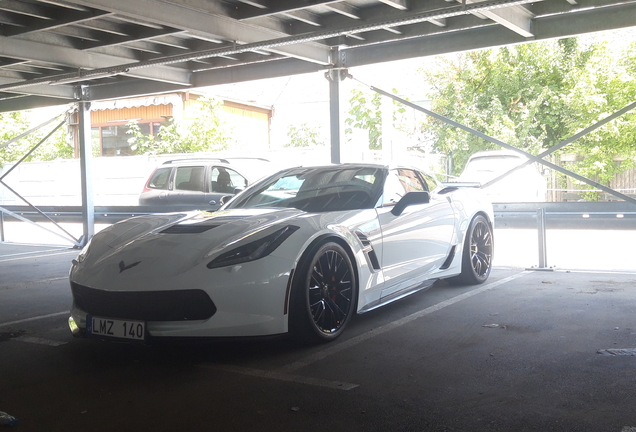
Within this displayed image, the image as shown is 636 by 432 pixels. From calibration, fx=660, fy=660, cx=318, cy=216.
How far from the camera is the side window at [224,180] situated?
14117 mm

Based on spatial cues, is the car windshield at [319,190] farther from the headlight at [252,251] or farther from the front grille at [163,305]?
the front grille at [163,305]

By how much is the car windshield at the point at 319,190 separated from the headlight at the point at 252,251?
3.25ft

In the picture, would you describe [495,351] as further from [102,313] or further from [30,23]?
[30,23]

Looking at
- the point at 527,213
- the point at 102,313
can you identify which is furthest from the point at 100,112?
the point at 102,313

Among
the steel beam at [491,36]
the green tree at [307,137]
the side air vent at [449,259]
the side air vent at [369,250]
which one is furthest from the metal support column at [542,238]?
the green tree at [307,137]

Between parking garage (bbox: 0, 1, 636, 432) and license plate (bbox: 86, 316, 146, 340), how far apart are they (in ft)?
0.54

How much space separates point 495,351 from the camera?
467 centimetres

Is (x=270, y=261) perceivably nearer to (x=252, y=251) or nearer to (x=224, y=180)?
(x=252, y=251)

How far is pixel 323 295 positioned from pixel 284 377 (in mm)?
823

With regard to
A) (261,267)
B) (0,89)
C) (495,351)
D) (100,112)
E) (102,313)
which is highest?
(100,112)

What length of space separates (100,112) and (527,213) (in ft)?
83.4

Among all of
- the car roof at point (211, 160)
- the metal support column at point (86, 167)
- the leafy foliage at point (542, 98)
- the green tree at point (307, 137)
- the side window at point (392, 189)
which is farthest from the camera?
the green tree at point (307, 137)

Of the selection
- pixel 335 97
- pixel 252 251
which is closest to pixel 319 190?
pixel 252 251

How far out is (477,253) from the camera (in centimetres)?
743
